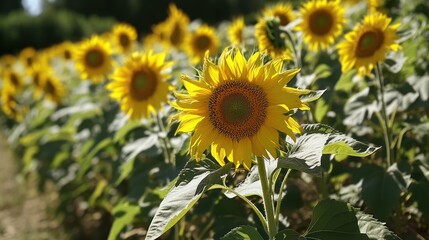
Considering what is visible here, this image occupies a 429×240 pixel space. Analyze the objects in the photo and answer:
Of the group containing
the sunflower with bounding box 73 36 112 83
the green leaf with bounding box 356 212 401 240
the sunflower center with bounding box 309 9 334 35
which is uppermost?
the sunflower with bounding box 73 36 112 83

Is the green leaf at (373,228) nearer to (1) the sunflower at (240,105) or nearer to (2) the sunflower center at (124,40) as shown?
(1) the sunflower at (240,105)

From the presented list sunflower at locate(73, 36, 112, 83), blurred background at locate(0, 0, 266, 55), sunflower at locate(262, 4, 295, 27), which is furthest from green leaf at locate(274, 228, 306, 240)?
blurred background at locate(0, 0, 266, 55)

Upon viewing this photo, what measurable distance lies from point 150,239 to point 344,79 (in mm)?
1991

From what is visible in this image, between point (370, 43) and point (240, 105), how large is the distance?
1342mm

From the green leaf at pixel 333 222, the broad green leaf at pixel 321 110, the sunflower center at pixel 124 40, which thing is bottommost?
the green leaf at pixel 333 222

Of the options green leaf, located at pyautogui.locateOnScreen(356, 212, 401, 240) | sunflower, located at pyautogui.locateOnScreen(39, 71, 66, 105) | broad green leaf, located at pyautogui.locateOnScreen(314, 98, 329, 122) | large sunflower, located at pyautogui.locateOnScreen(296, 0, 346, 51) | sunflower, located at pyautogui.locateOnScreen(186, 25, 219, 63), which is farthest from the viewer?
sunflower, located at pyautogui.locateOnScreen(39, 71, 66, 105)

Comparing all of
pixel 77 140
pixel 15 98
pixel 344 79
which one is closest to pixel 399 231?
pixel 344 79

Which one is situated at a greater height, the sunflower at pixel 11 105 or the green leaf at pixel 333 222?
the sunflower at pixel 11 105

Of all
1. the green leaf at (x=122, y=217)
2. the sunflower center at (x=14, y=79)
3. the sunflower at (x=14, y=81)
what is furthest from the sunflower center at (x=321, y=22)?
the sunflower center at (x=14, y=79)

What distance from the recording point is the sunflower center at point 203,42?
550 cm

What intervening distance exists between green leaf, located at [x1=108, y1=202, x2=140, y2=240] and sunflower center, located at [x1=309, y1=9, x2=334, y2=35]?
1.57 m

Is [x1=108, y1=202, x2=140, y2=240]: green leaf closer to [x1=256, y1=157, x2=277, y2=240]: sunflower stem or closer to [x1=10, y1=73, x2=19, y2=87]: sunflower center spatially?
[x1=256, y1=157, x2=277, y2=240]: sunflower stem

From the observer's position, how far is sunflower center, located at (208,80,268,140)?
2.13 m

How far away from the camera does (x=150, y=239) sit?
2.00m
